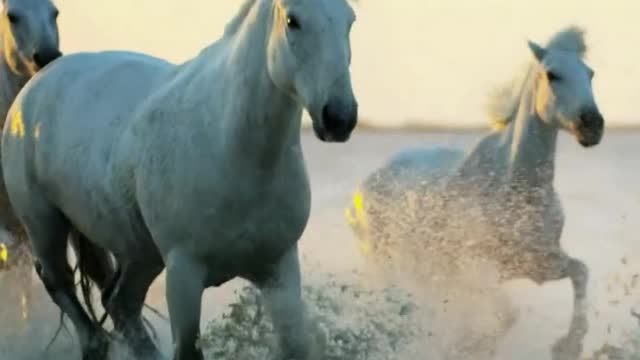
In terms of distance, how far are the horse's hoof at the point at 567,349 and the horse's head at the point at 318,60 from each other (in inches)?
108

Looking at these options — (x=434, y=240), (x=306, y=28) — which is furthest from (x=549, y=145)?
(x=306, y=28)

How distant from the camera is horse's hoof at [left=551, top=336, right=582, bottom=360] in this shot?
542 centimetres

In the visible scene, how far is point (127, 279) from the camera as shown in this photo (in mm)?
4348

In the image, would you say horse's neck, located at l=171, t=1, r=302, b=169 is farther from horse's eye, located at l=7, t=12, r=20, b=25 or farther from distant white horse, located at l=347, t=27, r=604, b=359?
distant white horse, located at l=347, t=27, r=604, b=359

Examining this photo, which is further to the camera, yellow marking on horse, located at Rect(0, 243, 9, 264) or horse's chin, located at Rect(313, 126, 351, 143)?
yellow marking on horse, located at Rect(0, 243, 9, 264)

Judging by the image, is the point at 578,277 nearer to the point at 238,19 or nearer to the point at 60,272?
the point at 60,272

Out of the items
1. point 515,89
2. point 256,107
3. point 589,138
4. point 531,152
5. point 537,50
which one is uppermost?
point 256,107

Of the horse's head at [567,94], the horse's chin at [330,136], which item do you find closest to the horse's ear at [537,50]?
the horse's head at [567,94]

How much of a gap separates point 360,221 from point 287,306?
150 inches

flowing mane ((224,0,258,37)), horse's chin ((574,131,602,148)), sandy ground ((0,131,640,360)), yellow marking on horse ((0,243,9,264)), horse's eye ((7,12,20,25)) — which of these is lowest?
sandy ground ((0,131,640,360))

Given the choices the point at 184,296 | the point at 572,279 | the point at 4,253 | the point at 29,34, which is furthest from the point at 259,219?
the point at 572,279

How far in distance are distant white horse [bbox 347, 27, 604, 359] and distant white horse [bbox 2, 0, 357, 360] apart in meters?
2.00

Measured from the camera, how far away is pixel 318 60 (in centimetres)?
291

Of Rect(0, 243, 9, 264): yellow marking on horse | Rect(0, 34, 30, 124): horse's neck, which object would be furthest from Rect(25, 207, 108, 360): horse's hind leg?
Rect(0, 34, 30, 124): horse's neck
